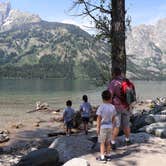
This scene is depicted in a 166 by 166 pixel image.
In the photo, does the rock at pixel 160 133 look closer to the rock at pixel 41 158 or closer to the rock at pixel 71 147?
the rock at pixel 71 147

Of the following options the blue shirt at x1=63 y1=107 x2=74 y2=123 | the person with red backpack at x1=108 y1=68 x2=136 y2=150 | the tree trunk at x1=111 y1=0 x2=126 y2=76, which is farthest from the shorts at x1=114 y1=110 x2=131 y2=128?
the blue shirt at x1=63 y1=107 x2=74 y2=123

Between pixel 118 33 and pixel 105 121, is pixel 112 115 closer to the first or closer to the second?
pixel 105 121

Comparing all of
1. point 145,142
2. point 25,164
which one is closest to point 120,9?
point 145,142

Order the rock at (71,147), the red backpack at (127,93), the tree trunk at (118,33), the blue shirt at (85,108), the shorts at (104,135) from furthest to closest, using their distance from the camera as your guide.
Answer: the blue shirt at (85,108) < the tree trunk at (118,33) < the red backpack at (127,93) < the rock at (71,147) < the shorts at (104,135)

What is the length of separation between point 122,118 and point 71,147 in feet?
6.53

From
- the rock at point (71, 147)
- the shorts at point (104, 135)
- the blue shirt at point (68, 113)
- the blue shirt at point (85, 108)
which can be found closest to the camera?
the shorts at point (104, 135)

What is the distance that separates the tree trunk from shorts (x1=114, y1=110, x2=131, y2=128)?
17.1ft

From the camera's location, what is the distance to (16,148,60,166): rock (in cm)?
1127

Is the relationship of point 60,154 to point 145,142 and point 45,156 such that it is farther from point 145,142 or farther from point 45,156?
point 145,142

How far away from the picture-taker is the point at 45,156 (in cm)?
1152

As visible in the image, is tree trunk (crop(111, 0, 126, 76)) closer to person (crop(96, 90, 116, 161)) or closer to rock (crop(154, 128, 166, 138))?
rock (crop(154, 128, 166, 138))

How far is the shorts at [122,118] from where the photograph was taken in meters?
12.9

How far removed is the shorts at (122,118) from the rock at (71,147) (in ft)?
4.49

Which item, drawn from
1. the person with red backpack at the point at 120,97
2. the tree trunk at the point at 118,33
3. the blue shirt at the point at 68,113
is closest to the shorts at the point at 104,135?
the person with red backpack at the point at 120,97
